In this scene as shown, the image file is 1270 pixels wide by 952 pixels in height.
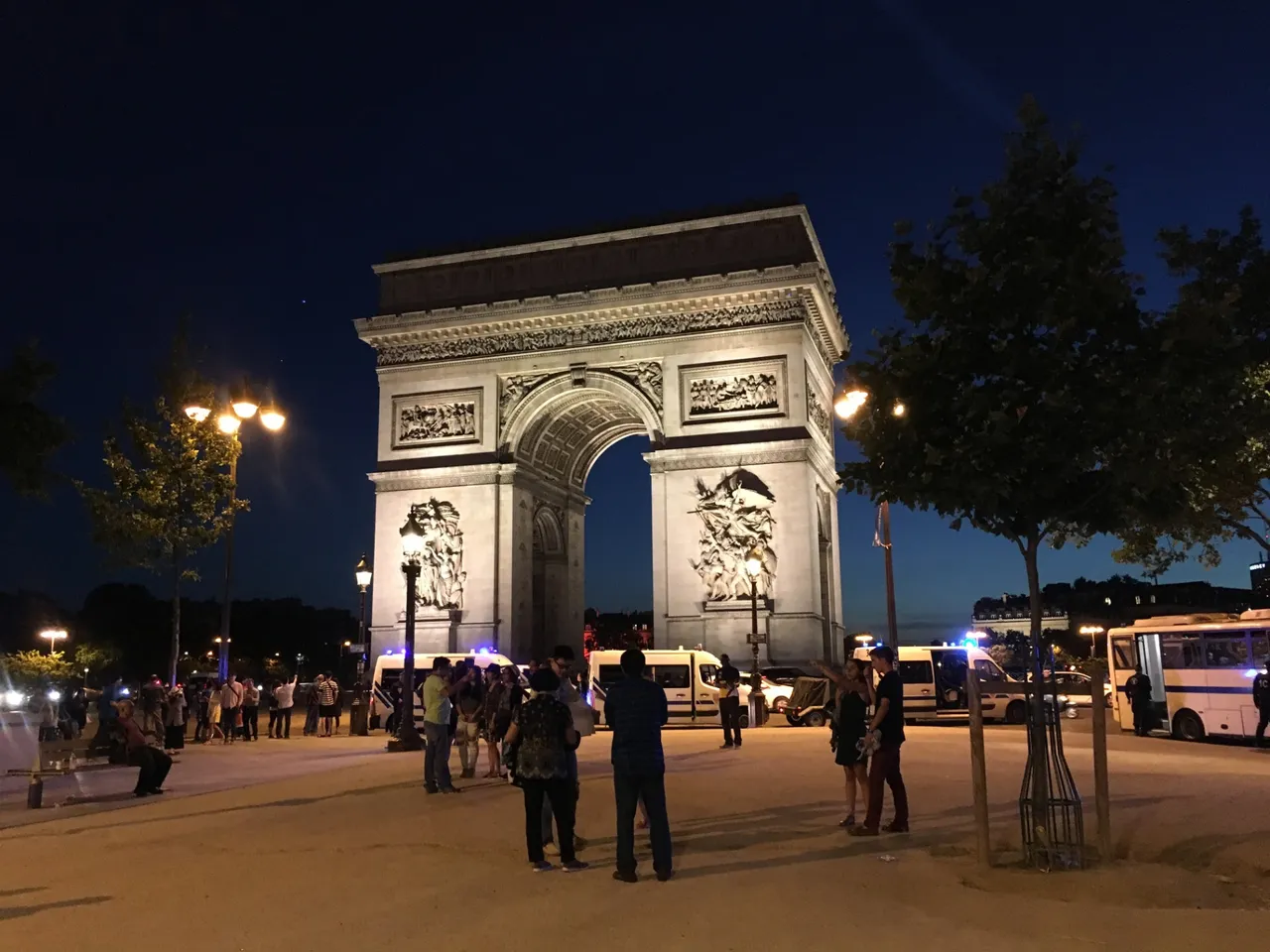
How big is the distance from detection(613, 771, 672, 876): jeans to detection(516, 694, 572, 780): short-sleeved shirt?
0.52m

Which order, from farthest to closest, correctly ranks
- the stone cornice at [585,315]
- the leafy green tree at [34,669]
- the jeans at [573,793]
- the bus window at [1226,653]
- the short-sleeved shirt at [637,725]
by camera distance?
1. the leafy green tree at [34,669]
2. the stone cornice at [585,315]
3. the bus window at [1226,653]
4. the jeans at [573,793]
5. the short-sleeved shirt at [637,725]

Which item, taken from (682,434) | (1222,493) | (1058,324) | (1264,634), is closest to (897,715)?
(1058,324)

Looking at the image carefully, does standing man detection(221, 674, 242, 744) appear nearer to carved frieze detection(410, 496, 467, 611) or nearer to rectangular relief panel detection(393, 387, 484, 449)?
carved frieze detection(410, 496, 467, 611)

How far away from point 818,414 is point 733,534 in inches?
234

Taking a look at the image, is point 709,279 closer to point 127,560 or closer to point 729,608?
point 729,608

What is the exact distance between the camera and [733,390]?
32.3m

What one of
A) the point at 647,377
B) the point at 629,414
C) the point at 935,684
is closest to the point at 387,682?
the point at 647,377

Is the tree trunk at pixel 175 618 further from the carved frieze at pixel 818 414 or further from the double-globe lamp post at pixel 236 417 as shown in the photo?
the carved frieze at pixel 818 414

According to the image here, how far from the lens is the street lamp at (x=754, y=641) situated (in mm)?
24922

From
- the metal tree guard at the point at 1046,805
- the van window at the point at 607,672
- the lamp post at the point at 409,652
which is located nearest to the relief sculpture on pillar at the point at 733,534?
the van window at the point at 607,672

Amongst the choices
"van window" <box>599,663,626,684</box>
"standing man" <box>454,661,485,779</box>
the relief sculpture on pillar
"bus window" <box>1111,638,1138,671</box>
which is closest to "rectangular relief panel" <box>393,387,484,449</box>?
the relief sculpture on pillar

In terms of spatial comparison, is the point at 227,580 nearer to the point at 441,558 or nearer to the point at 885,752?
the point at 441,558

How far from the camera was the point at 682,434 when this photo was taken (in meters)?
32.4

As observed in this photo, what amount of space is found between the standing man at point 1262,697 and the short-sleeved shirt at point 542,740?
1452 cm
